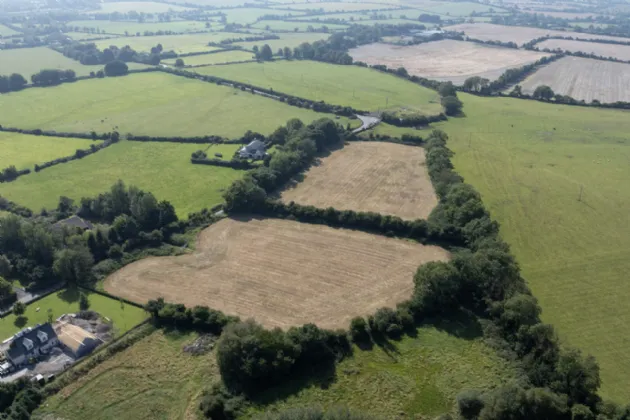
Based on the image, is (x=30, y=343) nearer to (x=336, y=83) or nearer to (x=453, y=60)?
(x=336, y=83)

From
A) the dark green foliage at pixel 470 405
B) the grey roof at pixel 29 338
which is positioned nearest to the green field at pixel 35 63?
the grey roof at pixel 29 338

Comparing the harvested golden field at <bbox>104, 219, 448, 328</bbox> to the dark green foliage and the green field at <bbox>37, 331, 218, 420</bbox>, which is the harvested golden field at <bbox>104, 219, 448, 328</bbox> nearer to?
the green field at <bbox>37, 331, 218, 420</bbox>

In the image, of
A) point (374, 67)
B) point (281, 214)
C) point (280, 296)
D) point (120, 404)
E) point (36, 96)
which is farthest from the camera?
point (374, 67)

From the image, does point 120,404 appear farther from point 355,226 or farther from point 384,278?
point 355,226

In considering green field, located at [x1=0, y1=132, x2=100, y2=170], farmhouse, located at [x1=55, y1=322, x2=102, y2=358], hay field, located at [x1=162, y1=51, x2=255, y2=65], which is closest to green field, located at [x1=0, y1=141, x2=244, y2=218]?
green field, located at [x1=0, y1=132, x2=100, y2=170]

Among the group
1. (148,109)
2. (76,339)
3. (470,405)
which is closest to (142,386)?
(76,339)

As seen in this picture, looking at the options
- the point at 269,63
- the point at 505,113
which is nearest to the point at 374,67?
the point at 269,63
